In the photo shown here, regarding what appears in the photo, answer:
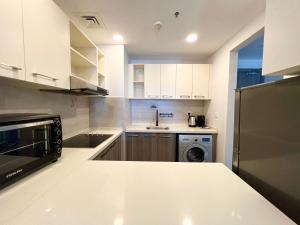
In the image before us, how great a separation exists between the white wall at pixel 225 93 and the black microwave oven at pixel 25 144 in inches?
93.6

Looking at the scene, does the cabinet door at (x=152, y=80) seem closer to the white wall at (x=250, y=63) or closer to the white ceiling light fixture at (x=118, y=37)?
the white ceiling light fixture at (x=118, y=37)

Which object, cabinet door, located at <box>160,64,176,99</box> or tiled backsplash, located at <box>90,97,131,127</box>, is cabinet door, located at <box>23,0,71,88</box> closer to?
tiled backsplash, located at <box>90,97,131,127</box>

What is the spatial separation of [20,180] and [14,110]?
25.2 inches

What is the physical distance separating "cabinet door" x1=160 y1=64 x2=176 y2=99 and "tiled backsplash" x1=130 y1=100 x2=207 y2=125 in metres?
0.34

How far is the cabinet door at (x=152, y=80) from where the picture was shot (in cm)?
318

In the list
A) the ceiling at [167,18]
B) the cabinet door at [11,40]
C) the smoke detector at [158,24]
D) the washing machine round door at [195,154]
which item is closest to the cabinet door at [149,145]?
the washing machine round door at [195,154]

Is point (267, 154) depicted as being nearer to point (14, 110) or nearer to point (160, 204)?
point (160, 204)

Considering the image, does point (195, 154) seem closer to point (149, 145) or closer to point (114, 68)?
point (149, 145)

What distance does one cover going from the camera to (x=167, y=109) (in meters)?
3.53

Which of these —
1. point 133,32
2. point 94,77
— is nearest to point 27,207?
point 94,77

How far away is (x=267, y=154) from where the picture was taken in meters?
0.75

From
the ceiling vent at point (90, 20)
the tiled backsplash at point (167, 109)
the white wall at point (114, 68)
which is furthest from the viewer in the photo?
the tiled backsplash at point (167, 109)

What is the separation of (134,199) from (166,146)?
7.45 feet

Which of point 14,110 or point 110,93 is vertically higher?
point 110,93
